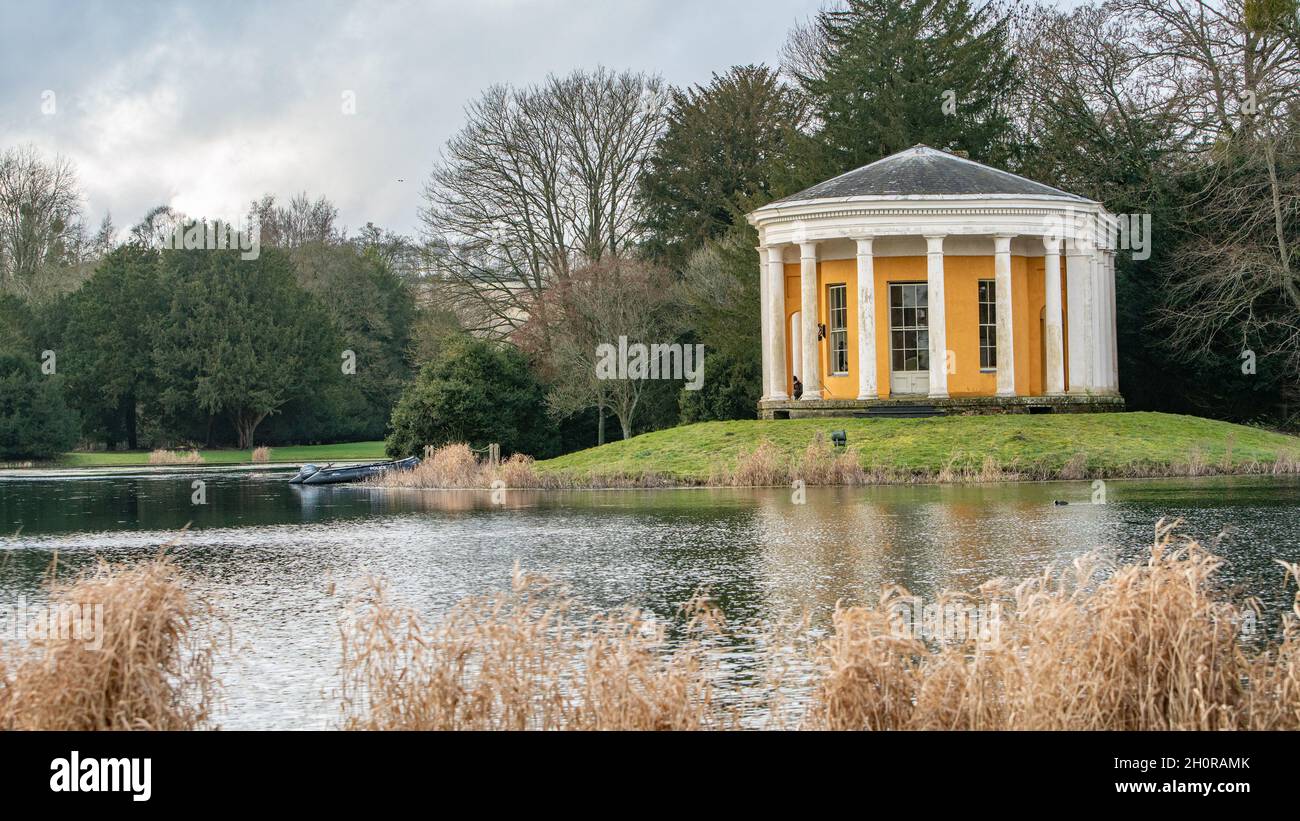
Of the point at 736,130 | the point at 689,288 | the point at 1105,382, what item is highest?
the point at 736,130

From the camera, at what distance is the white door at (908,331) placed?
3984 centimetres

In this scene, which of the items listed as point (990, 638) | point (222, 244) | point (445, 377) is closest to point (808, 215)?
point (445, 377)

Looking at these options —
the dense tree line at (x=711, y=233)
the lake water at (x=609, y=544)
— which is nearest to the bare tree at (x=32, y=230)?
the dense tree line at (x=711, y=233)

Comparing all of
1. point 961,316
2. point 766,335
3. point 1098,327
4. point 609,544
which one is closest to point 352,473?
point 766,335

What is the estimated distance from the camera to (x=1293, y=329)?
4091 cm

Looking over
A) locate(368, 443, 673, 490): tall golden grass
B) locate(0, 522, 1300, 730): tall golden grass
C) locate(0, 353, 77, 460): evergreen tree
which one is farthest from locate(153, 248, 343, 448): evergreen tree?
locate(0, 522, 1300, 730): tall golden grass

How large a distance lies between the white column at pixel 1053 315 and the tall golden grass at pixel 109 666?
3209cm

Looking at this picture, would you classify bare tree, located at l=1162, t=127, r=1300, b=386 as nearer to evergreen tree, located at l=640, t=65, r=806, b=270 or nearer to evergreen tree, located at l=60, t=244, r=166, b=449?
evergreen tree, located at l=640, t=65, r=806, b=270

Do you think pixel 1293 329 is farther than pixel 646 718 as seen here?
Yes

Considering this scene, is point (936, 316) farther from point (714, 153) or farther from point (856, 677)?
point (856, 677)

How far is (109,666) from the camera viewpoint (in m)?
8.73

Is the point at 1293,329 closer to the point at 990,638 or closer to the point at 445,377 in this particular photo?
the point at 445,377
